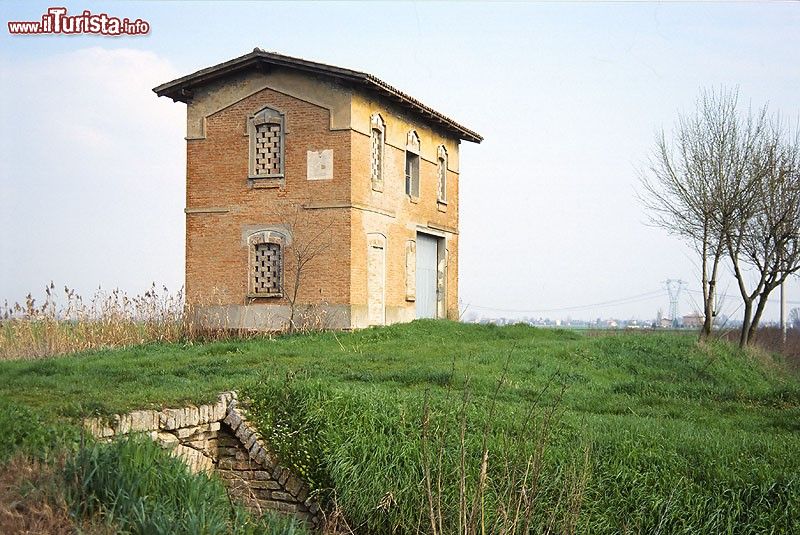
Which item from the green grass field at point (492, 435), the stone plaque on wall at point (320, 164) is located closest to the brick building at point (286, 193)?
the stone plaque on wall at point (320, 164)

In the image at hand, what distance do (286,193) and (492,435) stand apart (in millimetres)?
13395

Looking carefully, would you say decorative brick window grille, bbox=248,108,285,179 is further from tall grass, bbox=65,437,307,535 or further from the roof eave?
tall grass, bbox=65,437,307,535

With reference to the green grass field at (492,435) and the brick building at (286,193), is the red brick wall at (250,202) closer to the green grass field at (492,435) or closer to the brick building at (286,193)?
the brick building at (286,193)

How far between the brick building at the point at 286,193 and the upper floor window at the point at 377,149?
0.11 ft

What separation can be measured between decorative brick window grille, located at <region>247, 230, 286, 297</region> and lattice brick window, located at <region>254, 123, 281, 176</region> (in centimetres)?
168

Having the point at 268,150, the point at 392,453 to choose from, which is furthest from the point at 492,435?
the point at 268,150

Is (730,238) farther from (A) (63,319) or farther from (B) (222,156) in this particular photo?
(A) (63,319)

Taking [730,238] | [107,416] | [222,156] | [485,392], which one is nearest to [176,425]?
[107,416]

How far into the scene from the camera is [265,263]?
22031 millimetres

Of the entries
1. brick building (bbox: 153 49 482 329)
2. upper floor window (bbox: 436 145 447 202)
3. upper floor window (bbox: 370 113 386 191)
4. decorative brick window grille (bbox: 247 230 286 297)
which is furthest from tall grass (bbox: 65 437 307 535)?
upper floor window (bbox: 436 145 447 202)

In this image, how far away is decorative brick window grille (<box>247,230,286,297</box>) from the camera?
21891 millimetres

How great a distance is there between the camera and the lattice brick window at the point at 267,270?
21953 mm

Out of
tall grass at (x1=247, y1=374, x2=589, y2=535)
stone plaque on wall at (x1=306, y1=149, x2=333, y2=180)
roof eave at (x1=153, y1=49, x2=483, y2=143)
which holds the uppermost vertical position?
roof eave at (x1=153, y1=49, x2=483, y2=143)

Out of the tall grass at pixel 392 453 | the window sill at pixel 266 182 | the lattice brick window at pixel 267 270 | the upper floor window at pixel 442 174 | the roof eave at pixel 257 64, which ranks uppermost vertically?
the roof eave at pixel 257 64
